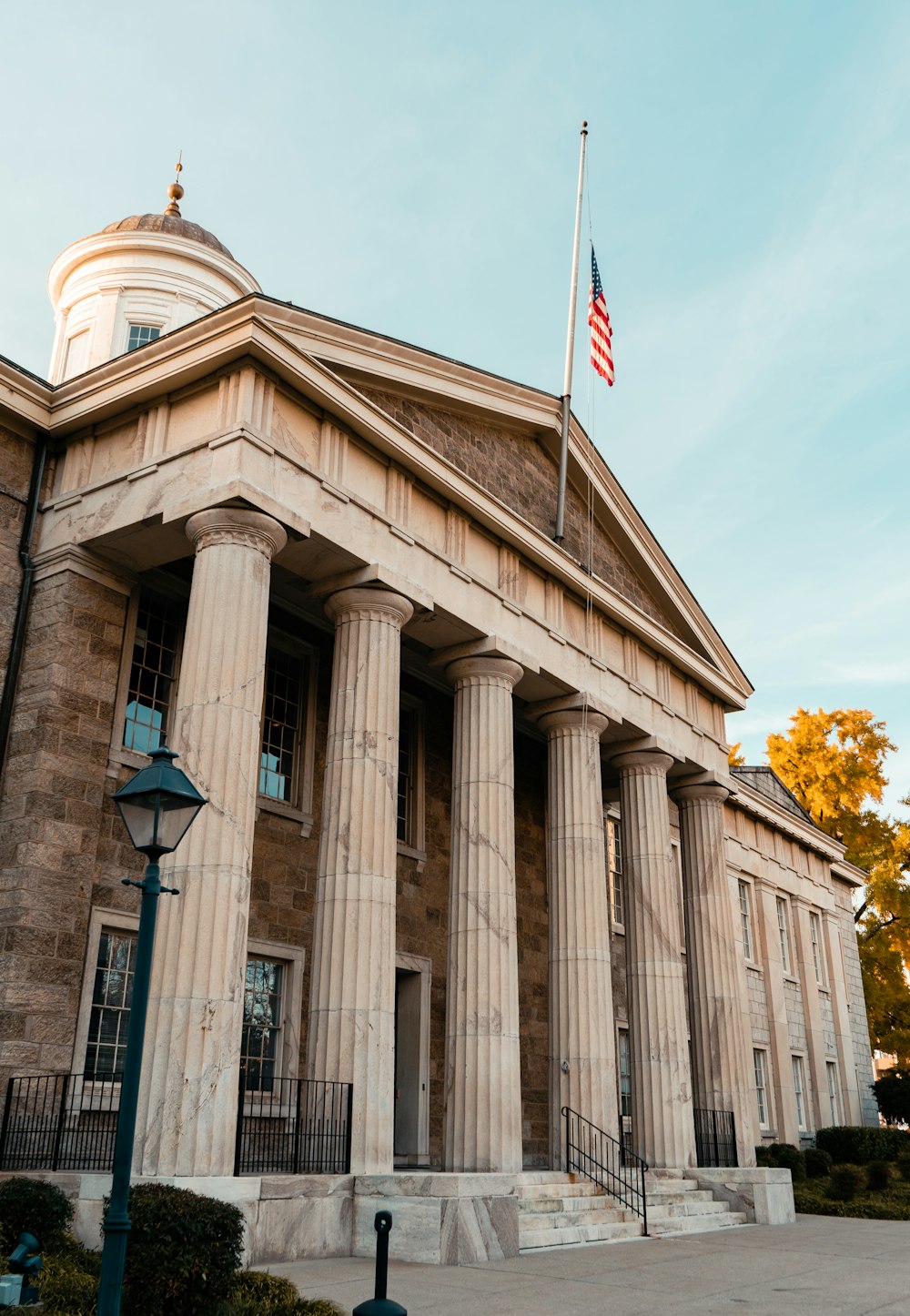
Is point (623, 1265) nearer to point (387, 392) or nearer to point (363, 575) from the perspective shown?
point (363, 575)

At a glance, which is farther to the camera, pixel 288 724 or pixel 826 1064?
pixel 826 1064

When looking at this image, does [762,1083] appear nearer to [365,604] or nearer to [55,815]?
[365,604]

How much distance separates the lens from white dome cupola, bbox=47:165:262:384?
24.9m

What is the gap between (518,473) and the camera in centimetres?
2006

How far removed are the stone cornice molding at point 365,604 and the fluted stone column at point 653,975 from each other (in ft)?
26.2

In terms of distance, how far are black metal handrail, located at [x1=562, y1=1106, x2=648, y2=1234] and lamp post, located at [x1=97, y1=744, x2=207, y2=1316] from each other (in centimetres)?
1124

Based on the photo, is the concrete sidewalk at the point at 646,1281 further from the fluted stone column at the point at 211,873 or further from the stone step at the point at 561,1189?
the fluted stone column at the point at 211,873

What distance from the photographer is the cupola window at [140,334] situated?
24.8 metres

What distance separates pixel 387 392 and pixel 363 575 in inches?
129

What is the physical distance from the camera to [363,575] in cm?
1554

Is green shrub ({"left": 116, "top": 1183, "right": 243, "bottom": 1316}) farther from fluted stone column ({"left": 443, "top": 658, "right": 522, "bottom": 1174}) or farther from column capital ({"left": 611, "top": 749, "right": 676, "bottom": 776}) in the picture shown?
column capital ({"left": 611, "top": 749, "right": 676, "bottom": 776})

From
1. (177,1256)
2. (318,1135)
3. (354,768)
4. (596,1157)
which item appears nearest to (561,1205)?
(596,1157)

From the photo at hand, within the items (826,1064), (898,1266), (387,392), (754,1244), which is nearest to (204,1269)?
(898,1266)

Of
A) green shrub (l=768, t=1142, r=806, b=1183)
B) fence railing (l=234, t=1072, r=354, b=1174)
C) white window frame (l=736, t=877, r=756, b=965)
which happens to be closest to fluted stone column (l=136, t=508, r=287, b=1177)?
fence railing (l=234, t=1072, r=354, b=1174)
